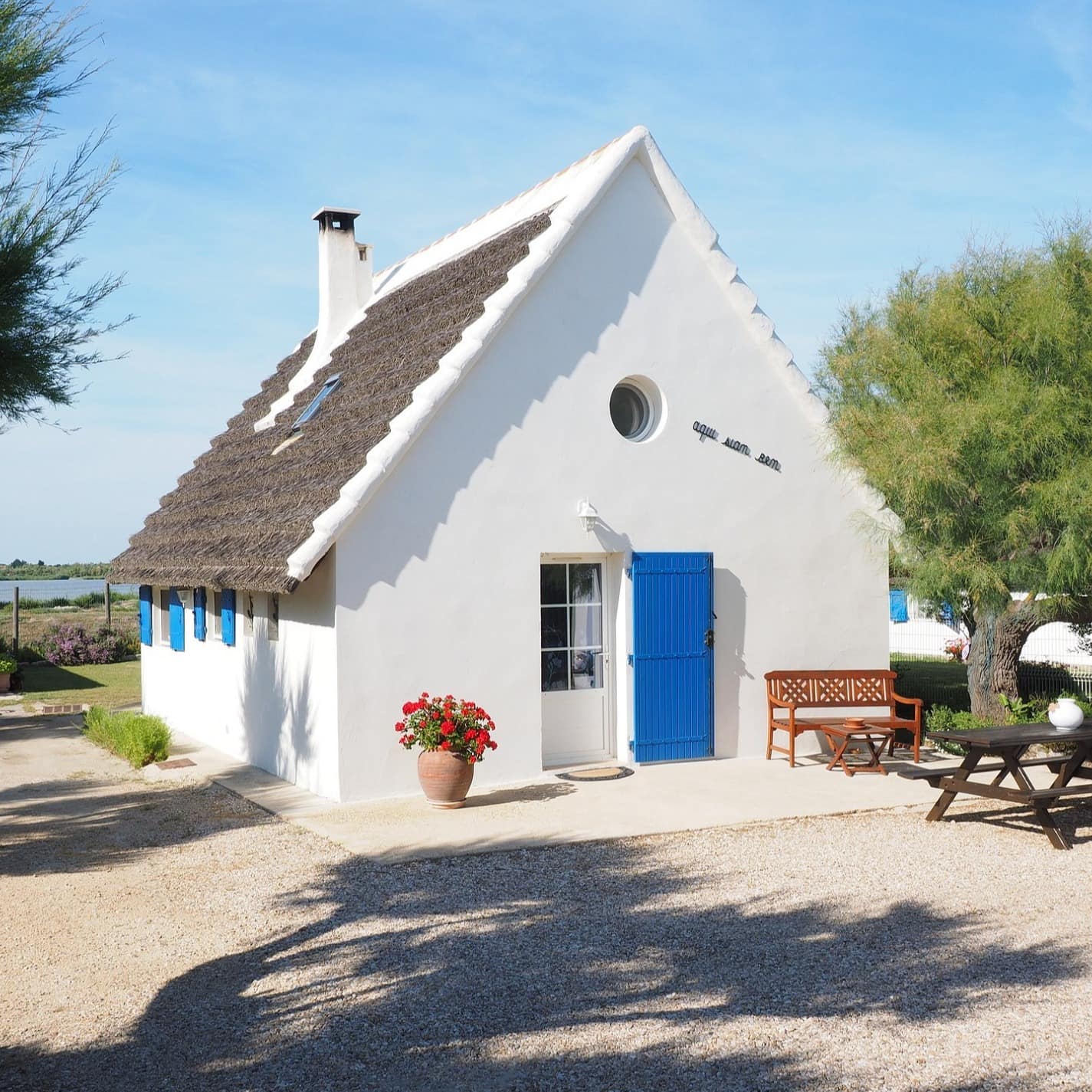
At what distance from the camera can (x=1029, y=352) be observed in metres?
13.5

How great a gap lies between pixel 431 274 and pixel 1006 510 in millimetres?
7582

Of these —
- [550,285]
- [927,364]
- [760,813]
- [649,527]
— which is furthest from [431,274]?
[760,813]

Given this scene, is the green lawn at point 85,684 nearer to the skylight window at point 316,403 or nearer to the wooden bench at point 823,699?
the skylight window at point 316,403

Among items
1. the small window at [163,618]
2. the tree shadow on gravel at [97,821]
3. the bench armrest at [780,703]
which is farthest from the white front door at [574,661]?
the small window at [163,618]

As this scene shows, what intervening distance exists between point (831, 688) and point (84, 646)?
21359mm

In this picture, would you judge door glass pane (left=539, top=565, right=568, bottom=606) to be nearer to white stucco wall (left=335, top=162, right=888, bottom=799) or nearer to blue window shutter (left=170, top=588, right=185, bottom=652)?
white stucco wall (left=335, top=162, right=888, bottom=799)

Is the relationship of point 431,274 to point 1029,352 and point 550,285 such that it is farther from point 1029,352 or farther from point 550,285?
point 1029,352

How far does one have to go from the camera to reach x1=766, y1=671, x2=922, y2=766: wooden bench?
12820mm

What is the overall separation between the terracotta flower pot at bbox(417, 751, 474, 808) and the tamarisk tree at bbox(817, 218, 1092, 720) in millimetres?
6123

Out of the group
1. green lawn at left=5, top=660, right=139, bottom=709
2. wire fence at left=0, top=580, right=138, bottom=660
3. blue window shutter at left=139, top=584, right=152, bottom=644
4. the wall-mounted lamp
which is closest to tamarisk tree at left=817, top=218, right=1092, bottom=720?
the wall-mounted lamp

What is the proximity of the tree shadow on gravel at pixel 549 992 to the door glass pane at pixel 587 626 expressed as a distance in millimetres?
4575

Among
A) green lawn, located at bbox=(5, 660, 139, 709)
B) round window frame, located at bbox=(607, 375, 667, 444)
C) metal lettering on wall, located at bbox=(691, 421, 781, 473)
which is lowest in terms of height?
green lawn, located at bbox=(5, 660, 139, 709)

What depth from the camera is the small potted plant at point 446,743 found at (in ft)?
34.5

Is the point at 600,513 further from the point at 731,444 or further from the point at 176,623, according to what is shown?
the point at 176,623
